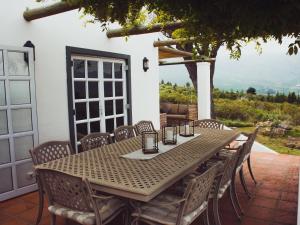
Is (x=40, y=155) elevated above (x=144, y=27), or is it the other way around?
(x=144, y=27)

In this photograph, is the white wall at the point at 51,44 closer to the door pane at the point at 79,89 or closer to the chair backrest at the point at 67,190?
the door pane at the point at 79,89

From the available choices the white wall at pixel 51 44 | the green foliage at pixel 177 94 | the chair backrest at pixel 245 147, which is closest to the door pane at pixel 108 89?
the white wall at pixel 51 44

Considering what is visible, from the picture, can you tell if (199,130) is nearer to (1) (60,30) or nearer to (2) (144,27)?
(2) (144,27)

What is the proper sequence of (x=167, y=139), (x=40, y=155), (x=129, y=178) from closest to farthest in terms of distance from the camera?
(x=129, y=178) < (x=40, y=155) < (x=167, y=139)

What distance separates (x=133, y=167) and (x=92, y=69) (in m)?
3.01

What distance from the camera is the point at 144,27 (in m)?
4.49

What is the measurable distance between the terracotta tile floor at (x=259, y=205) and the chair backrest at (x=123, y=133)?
134cm

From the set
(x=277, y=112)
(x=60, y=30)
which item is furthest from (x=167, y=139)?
(x=277, y=112)

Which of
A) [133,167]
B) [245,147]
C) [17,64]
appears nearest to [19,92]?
[17,64]

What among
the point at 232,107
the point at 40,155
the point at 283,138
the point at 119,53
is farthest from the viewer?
the point at 232,107

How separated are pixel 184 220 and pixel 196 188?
277mm

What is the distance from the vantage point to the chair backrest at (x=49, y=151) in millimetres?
2881

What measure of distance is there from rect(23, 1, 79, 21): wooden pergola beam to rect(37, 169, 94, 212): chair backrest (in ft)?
6.88

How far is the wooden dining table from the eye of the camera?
82.6 inches
